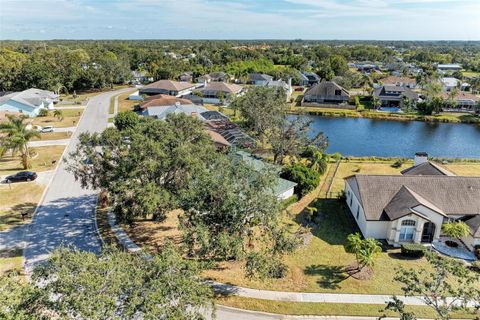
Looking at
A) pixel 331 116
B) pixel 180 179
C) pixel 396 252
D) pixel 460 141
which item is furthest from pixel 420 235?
pixel 331 116

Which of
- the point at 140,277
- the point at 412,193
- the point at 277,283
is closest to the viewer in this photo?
the point at 140,277

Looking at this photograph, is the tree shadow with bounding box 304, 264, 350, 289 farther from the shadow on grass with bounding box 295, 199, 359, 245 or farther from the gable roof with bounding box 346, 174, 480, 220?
the gable roof with bounding box 346, 174, 480, 220

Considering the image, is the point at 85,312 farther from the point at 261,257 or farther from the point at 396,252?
the point at 396,252

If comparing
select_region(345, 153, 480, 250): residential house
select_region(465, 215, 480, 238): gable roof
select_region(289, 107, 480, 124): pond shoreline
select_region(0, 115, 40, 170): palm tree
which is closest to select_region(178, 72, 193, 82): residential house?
select_region(289, 107, 480, 124): pond shoreline

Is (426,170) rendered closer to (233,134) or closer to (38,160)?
(233,134)

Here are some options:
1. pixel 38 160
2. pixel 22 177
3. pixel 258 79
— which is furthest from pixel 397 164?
pixel 258 79

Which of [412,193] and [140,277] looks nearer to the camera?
[140,277]

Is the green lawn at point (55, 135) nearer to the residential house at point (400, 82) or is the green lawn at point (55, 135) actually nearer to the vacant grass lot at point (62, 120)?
the vacant grass lot at point (62, 120)
